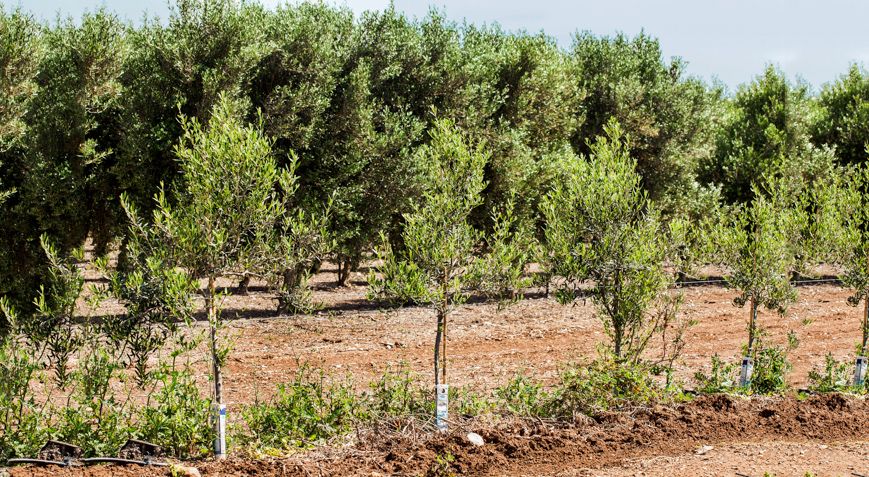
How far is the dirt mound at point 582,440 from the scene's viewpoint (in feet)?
32.4

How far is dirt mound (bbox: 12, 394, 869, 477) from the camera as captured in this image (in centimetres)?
988

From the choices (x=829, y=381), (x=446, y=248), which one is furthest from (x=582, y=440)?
(x=829, y=381)

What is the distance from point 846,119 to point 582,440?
30.8 metres

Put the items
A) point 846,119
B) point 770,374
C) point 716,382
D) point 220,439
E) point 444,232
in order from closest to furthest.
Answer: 1. point 220,439
2. point 444,232
3. point 716,382
4. point 770,374
5. point 846,119

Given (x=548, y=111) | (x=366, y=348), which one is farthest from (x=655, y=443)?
(x=548, y=111)

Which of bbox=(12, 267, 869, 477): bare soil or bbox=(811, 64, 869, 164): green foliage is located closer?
bbox=(12, 267, 869, 477): bare soil

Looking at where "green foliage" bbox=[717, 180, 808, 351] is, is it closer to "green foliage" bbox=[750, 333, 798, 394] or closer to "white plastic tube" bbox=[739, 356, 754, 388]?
"green foliage" bbox=[750, 333, 798, 394]

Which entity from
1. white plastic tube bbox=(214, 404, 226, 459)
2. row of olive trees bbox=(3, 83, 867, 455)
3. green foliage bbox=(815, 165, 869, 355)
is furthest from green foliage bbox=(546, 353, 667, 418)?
green foliage bbox=(815, 165, 869, 355)

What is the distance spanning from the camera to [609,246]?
1243cm

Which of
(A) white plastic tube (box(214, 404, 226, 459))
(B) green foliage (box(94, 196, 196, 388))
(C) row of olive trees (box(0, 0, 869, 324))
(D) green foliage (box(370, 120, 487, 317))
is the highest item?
(C) row of olive trees (box(0, 0, 869, 324))

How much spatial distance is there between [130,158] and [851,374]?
1802 cm

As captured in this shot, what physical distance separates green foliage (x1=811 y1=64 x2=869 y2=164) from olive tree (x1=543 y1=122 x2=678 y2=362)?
26500 millimetres

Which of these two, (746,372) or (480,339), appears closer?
(746,372)

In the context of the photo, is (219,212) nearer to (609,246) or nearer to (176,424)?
(176,424)
